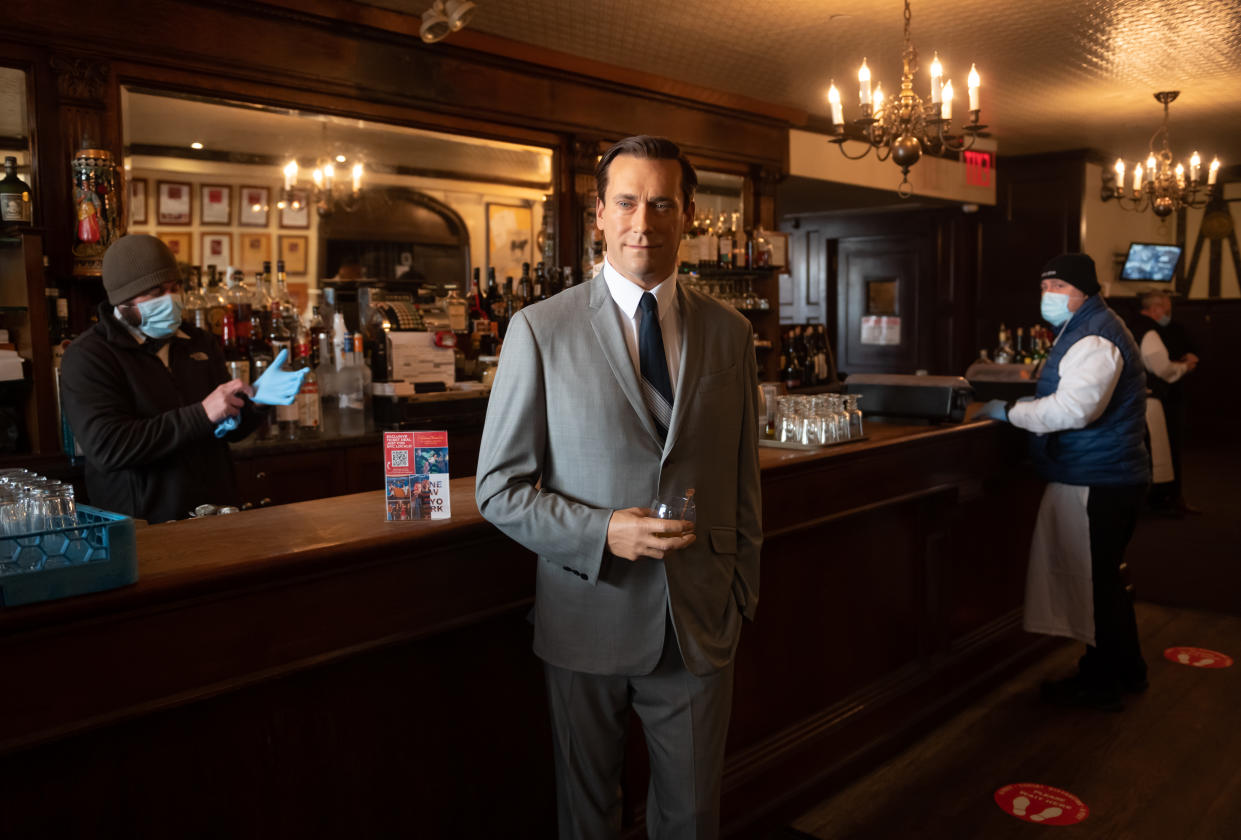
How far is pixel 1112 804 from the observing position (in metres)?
2.98

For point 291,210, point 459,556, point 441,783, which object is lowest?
point 441,783

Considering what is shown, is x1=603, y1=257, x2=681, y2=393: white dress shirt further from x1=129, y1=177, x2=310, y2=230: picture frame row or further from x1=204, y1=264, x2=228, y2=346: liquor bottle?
x1=129, y1=177, x2=310, y2=230: picture frame row

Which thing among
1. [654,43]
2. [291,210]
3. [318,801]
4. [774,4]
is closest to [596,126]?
[654,43]

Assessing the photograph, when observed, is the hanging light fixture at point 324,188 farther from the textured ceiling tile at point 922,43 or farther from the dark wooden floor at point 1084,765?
the dark wooden floor at point 1084,765

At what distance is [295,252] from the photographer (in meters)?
6.24

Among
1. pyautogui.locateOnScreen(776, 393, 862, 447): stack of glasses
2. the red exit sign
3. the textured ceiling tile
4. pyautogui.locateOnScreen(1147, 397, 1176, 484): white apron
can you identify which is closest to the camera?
pyautogui.locateOnScreen(776, 393, 862, 447): stack of glasses

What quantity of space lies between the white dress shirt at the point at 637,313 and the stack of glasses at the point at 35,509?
3.38 ft

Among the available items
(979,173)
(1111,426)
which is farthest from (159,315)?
(979,173)

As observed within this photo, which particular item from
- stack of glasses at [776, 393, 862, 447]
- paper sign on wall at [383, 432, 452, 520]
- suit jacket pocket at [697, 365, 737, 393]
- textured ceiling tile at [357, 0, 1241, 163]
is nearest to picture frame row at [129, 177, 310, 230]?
textured ceiling tile at [357, 0, 1241, 163]

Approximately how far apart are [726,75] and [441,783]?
5403 millimetres

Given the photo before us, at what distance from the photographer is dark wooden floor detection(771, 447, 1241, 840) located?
2.88 metres

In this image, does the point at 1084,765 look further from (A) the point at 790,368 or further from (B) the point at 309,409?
(A) the point at 790,368

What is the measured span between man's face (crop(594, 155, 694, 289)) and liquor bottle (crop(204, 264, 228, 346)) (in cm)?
313

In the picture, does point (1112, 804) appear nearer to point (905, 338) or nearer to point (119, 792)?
point (119, 792)
